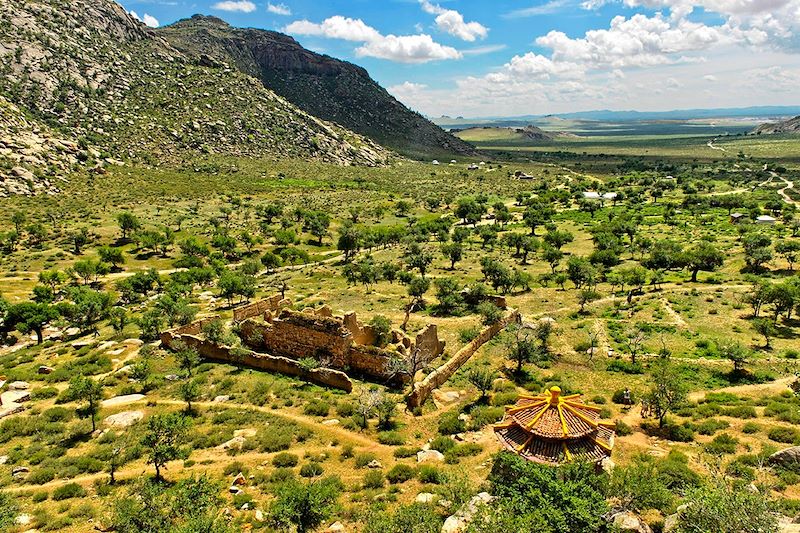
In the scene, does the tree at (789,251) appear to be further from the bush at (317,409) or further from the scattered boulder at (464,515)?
the scattered boulder at (464,515)

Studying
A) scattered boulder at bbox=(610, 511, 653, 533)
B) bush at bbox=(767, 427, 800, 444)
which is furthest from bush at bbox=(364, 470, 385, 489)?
bush at bbox=(767, 427, 800, 444)

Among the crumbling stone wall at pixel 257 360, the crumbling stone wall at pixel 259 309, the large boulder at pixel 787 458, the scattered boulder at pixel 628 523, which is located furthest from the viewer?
the crumbling stone wall at pixel 259 309

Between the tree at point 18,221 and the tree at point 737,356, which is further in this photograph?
the tree at point 18,221

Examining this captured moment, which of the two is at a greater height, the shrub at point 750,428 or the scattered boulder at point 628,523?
the scattered boulder at point 628,523

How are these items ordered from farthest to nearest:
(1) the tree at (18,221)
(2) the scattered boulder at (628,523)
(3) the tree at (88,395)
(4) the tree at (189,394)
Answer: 1. (1) the tree at (18,221)
2. (4) the tree at (189,394)
3. (3) the tree at (88,395)
4. (2) the scattered boulder at (628,523)

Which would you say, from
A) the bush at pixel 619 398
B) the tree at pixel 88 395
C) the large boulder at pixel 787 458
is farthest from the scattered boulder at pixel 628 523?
the tree at pixel 88 395

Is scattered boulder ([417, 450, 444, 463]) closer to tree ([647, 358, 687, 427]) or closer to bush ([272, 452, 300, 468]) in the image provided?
bush ([272, 452, 300, 468])
